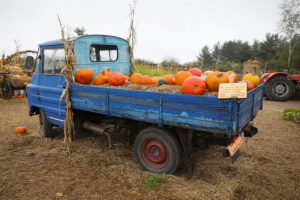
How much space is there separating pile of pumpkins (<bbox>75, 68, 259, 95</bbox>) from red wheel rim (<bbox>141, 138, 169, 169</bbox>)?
0.88 meters

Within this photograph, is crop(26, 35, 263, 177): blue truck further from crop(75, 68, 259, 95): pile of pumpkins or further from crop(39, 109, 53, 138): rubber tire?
crop(75, 68, 259, 95): pile of pumpkins

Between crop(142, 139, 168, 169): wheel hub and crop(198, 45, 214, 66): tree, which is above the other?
crop(198, 45, 214, 66): tree

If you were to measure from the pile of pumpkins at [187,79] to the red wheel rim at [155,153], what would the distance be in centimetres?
88

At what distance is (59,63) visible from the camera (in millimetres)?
4836

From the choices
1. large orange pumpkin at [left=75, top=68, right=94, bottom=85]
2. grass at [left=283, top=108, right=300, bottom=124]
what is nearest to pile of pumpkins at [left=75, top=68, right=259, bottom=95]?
large orange pumpkin at [left=75, top=68, right=94, bottom=85]

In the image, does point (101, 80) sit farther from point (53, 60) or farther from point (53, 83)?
point (53, 60)

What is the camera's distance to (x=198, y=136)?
346 centimetres

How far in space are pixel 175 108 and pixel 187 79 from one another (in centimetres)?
46

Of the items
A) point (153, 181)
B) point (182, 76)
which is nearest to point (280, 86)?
point (182, 76)

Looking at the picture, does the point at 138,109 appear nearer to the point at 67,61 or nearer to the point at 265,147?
the point at 67,61

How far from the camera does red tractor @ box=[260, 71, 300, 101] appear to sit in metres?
11.2

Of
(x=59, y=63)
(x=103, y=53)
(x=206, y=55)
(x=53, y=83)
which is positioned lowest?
(x=53, y=83)

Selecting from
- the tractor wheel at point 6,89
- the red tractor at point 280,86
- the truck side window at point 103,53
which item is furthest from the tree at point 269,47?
the truck side window at point 103,53

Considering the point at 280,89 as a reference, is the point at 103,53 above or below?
above
